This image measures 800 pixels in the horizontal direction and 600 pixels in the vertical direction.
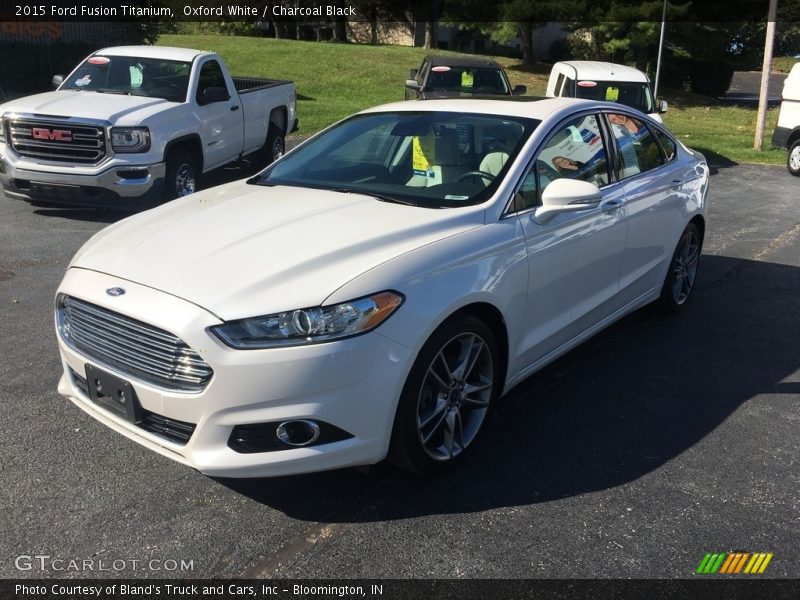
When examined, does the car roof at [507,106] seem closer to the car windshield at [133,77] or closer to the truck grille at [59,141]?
the truck grille at [59,141]

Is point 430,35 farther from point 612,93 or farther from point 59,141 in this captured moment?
point 59,141

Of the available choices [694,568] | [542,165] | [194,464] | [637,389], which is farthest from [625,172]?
[194,464]

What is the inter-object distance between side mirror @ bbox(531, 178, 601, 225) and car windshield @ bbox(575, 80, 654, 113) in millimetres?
9580

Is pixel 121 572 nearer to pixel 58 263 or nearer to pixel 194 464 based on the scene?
pixel 194 464

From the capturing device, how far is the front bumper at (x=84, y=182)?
836 centimetres

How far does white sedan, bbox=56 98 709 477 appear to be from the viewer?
10.1 ft

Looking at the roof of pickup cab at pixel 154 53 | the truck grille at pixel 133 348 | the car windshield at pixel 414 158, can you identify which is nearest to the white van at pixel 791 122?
the roof of pickup cab at pixel 154 53

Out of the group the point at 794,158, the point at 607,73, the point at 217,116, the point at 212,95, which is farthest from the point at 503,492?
the point at 794,158

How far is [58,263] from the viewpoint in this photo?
7.05 m

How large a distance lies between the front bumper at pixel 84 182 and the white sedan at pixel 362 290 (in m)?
4.05

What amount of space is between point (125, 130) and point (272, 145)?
3.51 m

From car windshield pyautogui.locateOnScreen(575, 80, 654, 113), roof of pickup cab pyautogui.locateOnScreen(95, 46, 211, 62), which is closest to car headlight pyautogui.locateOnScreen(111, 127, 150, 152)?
roof of pickup cab pyautogui.locateOnScreen(95, 46, 211, 62)

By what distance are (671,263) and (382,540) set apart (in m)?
3.54

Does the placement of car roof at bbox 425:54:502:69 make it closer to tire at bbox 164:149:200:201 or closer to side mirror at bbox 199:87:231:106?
side mirror at bbox 199:87:231:106
